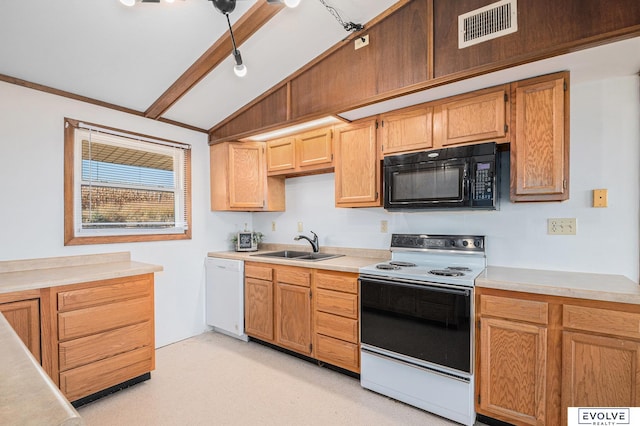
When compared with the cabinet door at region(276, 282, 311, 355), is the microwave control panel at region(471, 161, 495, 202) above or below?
above

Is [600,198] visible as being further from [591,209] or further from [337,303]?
[337,303]

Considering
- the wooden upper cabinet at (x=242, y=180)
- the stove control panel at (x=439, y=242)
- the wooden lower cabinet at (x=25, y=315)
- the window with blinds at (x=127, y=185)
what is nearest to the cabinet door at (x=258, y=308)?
the wooden upper cabinet at (x=242, y=180)

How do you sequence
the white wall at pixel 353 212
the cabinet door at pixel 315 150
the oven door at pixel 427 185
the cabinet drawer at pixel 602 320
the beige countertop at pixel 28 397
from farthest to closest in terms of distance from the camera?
the cabinet door at pixel 315 150 → the oven door at pixel 427 185 → the white wall at pixel 353 212 → the cabinet drawer at pixel 602 320 → the beige countertop at pixel 28 397

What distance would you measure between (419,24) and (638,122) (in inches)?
59.1

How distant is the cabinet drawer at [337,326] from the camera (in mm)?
2461

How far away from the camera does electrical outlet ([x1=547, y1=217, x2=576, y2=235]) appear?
2098mm

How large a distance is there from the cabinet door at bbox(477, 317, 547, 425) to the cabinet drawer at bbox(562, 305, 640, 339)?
0.15 meters

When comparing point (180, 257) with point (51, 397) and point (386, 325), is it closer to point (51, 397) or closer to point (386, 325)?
point (386, 325)

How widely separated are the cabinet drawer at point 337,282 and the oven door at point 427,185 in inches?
25.8

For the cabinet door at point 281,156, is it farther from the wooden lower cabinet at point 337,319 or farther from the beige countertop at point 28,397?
the beige countertop at point 28,397

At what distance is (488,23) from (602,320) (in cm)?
179

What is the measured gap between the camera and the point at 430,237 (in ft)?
8.36

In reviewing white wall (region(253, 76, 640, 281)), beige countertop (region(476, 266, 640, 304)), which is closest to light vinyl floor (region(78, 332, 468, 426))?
beige countertop (region(476, 266, 640, 304))

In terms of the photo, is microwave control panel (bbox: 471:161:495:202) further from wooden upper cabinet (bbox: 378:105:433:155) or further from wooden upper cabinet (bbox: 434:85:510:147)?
wooden upper cabinet (bbox: 378:105:433:155)
